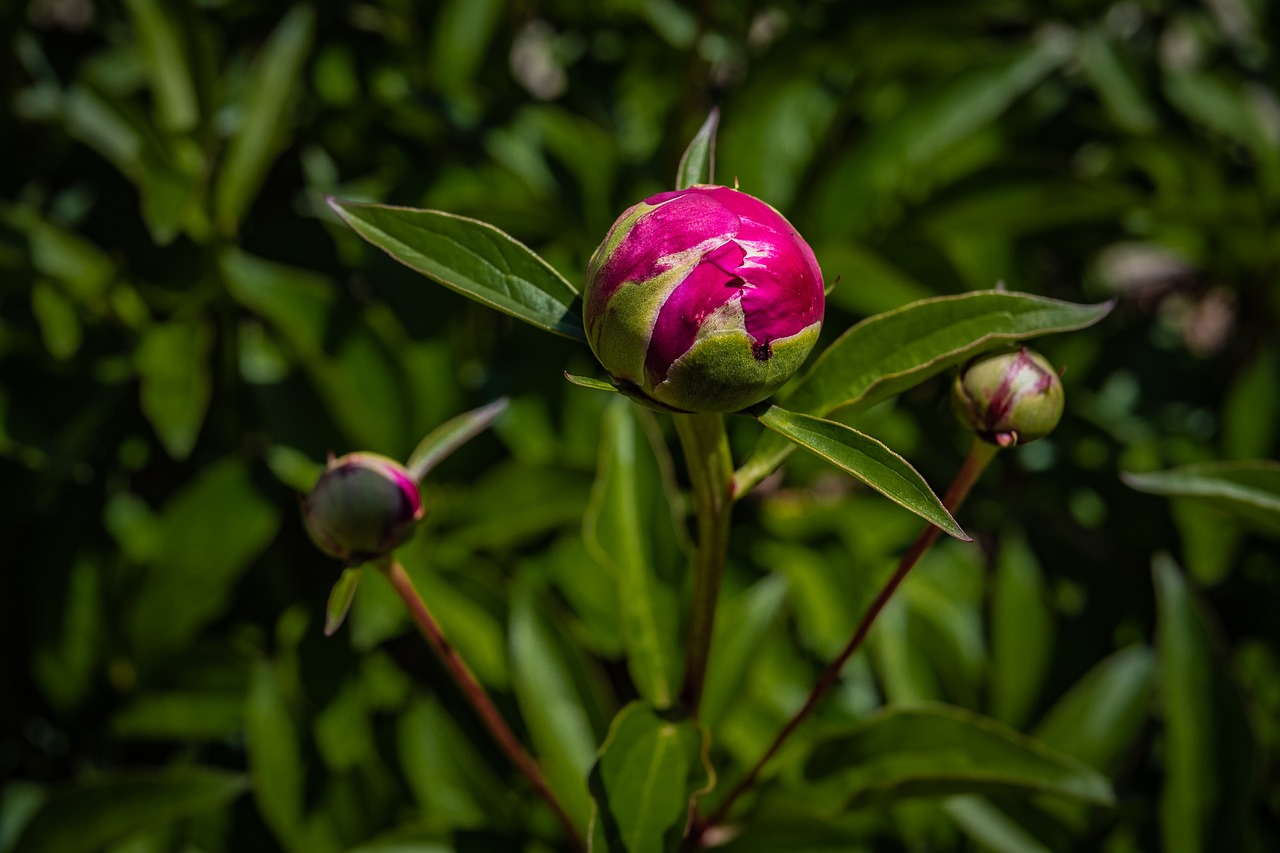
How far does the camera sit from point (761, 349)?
499mm

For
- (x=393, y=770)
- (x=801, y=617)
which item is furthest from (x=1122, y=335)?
(x=393, y=770)

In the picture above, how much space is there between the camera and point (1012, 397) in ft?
1.95

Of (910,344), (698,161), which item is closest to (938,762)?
(910,344)

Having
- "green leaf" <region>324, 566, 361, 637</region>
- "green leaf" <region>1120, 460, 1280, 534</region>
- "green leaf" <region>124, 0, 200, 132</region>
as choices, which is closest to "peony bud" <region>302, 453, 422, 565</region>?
"green leaf" <region>324, 566, 361, 637</region>

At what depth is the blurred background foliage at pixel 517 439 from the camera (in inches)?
41.1

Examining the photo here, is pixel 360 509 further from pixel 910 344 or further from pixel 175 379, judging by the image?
pixel 175 379

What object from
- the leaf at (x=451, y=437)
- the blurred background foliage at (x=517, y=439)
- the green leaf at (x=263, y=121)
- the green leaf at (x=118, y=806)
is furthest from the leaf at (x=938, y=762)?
the green leaf at (x=263, y=121)

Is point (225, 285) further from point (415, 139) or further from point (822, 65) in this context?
point (822, 65)

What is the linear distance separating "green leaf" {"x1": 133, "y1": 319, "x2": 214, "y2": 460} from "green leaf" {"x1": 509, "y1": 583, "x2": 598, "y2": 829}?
40 cm

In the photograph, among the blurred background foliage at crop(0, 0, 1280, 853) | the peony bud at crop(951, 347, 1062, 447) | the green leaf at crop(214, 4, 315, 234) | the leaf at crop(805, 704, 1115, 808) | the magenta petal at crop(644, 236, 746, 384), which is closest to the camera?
the magenta petal at crop(644, 236, 746, 384)

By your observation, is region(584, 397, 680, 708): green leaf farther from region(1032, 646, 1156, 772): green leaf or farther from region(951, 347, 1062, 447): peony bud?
region(1032, 646, 1156, 772): green leaf

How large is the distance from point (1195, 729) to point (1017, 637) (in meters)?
0.22

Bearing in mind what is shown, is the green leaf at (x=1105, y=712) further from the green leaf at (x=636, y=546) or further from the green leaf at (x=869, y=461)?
the green leaf at (x=869, y=461)

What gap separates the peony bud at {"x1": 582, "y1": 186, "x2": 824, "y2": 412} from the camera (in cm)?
48
